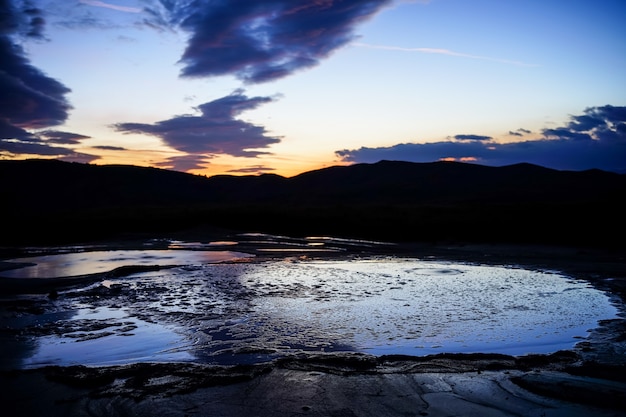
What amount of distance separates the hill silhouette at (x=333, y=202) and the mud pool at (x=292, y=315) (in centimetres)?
1537

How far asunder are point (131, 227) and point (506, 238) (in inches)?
1063

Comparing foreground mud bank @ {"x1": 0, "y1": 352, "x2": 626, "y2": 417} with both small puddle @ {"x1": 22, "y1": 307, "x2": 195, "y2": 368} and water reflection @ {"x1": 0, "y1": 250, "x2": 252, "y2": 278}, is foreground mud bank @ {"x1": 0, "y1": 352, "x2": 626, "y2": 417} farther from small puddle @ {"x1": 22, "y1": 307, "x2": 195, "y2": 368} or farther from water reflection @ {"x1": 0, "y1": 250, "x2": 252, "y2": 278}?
water reflection @ {"x1": 0, "y1": 250, "x2": 252, "y2": 278}

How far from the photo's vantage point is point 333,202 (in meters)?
86.4

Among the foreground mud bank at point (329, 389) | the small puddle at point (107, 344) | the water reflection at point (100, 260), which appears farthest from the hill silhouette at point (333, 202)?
the small puddle at point (107, 344)

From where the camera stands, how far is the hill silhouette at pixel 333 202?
101ft

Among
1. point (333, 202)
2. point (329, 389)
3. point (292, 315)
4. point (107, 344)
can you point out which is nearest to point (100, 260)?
point (292, 315)

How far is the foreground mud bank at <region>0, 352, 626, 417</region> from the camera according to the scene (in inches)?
188

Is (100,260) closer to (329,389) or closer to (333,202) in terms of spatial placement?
(329,389)

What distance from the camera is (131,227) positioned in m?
37.3

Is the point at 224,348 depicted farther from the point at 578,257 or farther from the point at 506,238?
the point at 506,238

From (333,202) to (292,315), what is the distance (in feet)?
254

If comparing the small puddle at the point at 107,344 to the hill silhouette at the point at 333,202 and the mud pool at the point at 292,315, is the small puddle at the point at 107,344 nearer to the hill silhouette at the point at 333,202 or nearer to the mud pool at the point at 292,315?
the mud pool at the point at 292,315

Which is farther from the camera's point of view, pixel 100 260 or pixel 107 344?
pixel 100 260

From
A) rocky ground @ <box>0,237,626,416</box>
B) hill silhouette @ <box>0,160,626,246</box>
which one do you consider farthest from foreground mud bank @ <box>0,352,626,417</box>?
hill silhouette @ <box>0,160,626,246</box>
